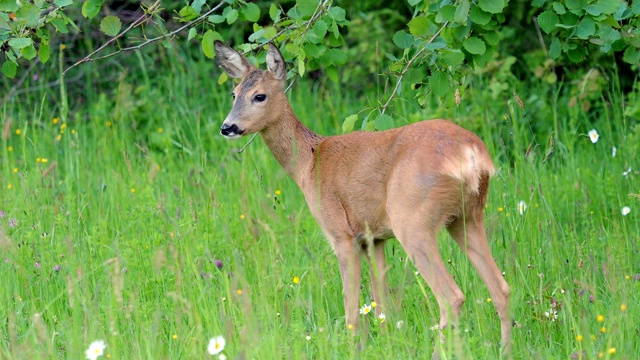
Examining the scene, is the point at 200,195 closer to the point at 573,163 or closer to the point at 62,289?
the point at 62,289

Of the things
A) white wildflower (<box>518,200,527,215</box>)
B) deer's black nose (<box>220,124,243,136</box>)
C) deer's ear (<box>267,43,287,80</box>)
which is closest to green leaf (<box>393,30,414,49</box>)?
deer's ear (<box>267,43,287,80</box>)

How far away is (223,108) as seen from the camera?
822 cm

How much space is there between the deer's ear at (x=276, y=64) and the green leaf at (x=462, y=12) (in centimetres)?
132

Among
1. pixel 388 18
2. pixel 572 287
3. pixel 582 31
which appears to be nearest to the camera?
pixel 582 31

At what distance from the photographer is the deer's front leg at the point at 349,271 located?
4492mm

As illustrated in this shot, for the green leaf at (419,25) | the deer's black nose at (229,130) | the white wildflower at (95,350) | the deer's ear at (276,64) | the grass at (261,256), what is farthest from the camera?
the deer's ear at (276,64)

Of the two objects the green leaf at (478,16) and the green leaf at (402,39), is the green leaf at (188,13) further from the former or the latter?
the green leaf at (478,16)

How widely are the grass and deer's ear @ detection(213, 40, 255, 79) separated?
1.80ft

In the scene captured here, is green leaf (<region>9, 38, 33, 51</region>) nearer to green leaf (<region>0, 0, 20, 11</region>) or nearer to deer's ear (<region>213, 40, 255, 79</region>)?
green leaf (<region>0, 0, 20, 11</region>)

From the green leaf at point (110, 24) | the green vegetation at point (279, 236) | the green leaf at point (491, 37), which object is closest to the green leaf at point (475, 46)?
the green vegetation at point (279, 236)

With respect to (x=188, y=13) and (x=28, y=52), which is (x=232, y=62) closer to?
(x=188, y=13)

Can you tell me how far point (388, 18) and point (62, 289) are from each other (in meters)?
4.91

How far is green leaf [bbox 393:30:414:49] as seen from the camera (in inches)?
176

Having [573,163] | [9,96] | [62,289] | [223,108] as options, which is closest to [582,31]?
[573,163]
